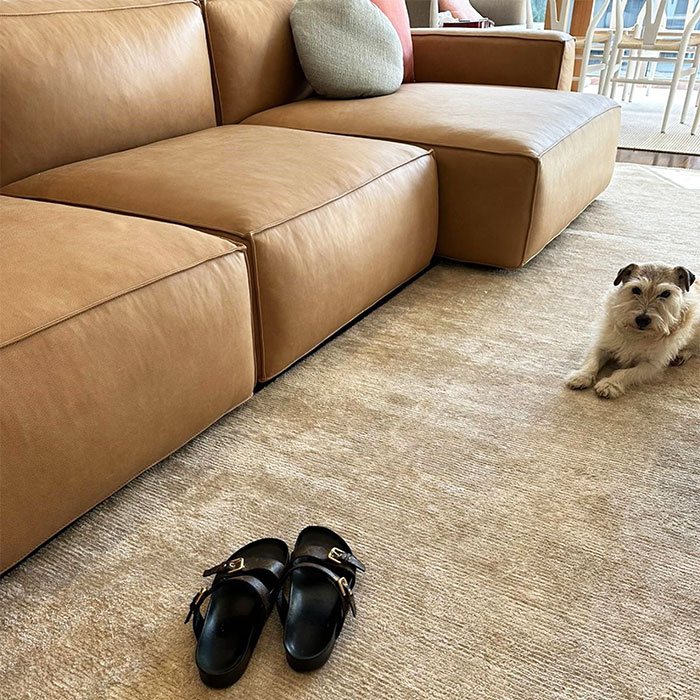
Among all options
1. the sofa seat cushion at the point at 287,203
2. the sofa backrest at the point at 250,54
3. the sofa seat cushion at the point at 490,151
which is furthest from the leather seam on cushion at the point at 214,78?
the sofa seat cushion at the point at 287,203

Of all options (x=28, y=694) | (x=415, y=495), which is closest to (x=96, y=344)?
(x=28, y=694)

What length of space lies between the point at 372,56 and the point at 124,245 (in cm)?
156

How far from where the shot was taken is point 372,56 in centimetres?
248

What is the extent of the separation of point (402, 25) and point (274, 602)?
2401mm

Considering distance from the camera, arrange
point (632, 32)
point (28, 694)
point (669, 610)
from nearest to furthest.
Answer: point (28, 694) < point (669, 610) < point (632, 32)

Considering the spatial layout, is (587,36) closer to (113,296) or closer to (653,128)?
(653,128)

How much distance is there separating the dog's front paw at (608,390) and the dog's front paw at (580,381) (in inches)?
0.8

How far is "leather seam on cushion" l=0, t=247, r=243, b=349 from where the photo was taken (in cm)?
101

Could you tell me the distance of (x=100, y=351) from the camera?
1.11 metres

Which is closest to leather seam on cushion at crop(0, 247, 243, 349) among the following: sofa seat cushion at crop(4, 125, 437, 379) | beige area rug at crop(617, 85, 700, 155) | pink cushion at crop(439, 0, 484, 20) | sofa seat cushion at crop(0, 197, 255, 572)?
sofa seat cushion at crop(0, 197, 255, 572)

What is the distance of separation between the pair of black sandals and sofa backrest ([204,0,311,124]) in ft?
5.42

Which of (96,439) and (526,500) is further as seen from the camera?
(526,500)

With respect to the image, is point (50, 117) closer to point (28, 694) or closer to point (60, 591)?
point (60, 591)

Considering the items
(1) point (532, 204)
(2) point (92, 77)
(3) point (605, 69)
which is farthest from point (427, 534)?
(3) point (605, 69)
